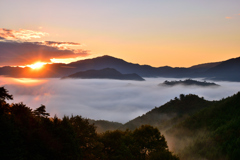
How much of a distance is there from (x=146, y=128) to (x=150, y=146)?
3.61m

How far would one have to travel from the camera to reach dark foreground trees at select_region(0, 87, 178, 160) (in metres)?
20.3

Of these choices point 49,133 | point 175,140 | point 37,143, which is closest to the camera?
point 37,143

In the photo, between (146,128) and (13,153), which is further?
(146,128)

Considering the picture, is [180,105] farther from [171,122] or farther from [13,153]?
[13,153]

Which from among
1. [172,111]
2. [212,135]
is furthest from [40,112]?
[172,111]

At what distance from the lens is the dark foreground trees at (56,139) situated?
20267 millimetres

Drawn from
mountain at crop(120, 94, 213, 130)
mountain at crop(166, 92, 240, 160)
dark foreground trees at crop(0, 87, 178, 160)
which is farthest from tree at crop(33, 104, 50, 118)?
mountain at crop(120, 94, 213, 130)

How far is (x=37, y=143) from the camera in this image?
862 inches

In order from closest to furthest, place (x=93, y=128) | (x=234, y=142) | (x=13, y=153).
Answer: (x=13, y=153) → (x=93, y=128) → (x=234, y=142)

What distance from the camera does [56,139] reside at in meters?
24.0

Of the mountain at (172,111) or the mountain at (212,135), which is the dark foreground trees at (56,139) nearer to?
the mountain at (212,135)

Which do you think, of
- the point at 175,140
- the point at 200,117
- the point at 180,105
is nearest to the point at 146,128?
the point at 175,140

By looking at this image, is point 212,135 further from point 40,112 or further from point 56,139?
point 40,112

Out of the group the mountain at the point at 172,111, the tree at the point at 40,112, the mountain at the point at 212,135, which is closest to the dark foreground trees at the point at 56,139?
the tree at the point at 40,112
